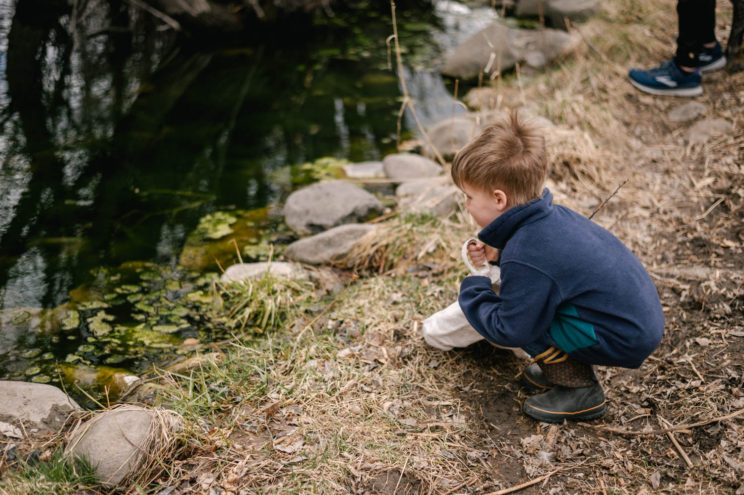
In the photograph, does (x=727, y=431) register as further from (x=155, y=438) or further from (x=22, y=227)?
(x=22, y=227)

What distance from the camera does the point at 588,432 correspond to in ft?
7.59

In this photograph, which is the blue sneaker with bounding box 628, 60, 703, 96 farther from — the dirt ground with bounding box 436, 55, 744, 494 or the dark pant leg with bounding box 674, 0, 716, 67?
the dirt ground with bounding box 436, 55, 744, 494

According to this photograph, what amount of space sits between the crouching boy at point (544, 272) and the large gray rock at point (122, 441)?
125 cm

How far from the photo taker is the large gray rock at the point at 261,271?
360 centimetres

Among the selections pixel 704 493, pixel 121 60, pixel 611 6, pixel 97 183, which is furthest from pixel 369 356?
pixel 611 6

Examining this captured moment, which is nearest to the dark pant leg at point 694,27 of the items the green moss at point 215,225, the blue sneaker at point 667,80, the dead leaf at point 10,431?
the blue sneaker at point 667,80

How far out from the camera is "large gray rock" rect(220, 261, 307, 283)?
360cm

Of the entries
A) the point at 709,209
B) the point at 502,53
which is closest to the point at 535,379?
the point at 709,209

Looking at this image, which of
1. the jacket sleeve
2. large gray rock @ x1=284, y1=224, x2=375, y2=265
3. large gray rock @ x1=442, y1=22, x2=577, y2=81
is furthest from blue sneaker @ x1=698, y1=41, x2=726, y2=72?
the jacket sleeve

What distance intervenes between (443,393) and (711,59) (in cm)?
415

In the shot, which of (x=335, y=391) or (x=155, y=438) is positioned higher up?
(x=155, y=438)

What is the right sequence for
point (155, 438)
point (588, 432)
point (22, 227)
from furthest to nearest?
point (22, 227), point (588, 432), point (155, 438)

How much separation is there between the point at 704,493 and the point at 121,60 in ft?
23.4

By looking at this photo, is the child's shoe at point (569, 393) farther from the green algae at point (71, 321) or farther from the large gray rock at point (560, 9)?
the large gray rock at point (560, 9)
